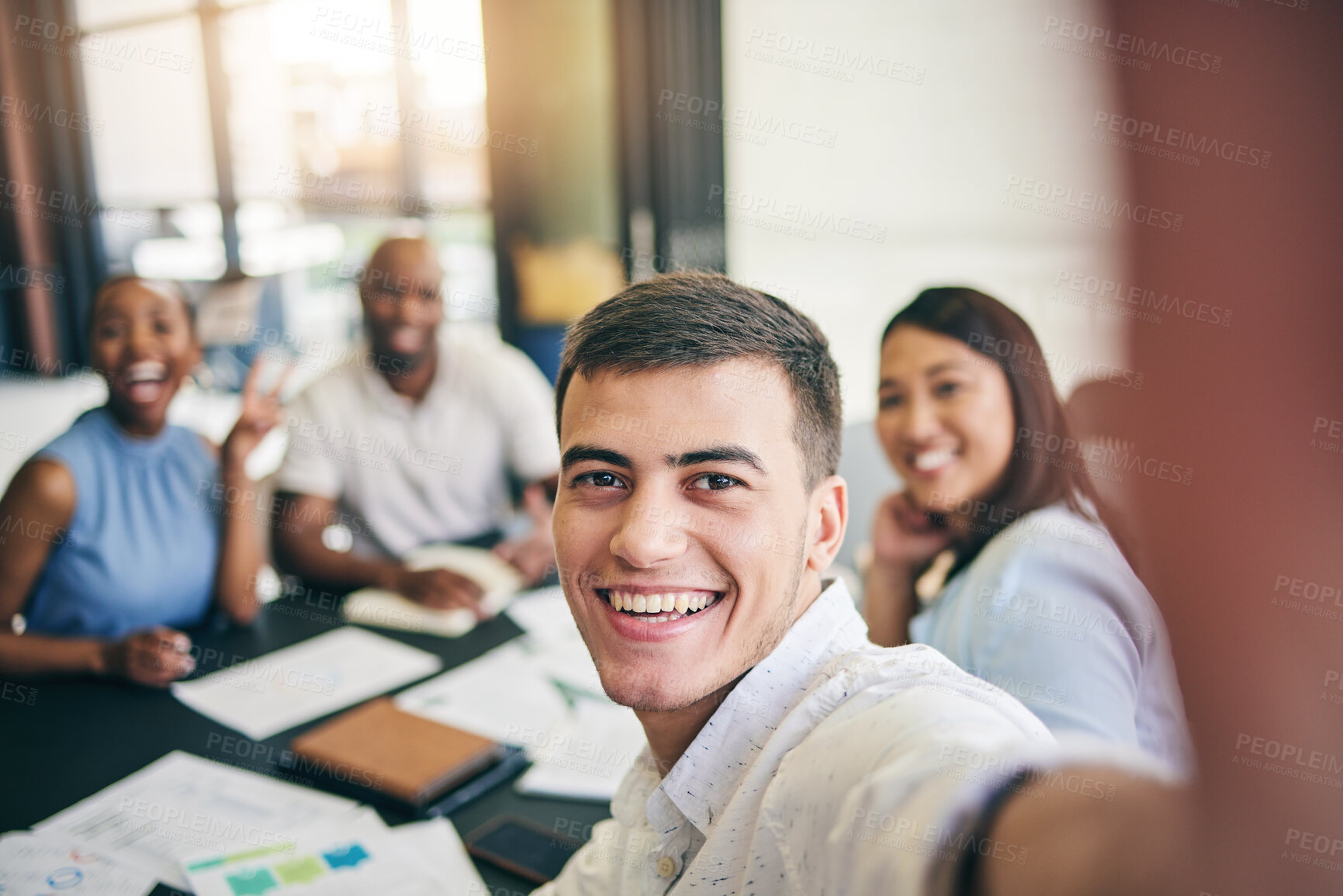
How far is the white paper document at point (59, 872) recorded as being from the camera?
1175 millimetres

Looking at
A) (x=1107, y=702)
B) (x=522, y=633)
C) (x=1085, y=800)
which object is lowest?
(x=522, y=633)

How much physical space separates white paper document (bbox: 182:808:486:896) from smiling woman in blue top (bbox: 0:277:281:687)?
0.67 meters

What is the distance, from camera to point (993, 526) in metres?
1.47

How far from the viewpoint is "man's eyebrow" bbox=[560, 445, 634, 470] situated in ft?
3.01

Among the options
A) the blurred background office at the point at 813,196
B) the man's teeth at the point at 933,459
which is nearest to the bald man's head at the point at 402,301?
the blurred background office at the point at 813,196

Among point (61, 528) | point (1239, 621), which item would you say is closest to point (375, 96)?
point (61, 528)

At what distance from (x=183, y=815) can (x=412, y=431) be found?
1.62 metres

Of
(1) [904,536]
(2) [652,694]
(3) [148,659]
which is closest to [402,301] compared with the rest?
(3) [148,659]

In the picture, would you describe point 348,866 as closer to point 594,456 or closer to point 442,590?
point 594,456

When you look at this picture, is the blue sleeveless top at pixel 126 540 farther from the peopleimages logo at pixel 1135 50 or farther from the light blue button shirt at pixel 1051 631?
the peopleimages logo at pixel 1135 50

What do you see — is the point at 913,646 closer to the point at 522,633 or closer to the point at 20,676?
the point at 522,633

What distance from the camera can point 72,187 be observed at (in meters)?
7.16

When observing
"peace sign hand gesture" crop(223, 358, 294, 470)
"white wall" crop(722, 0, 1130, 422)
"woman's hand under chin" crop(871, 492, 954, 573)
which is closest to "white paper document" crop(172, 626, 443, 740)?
"peace sign hand gesture" crop(223, 358, 294, 470)

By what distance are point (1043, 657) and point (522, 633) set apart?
1131mm
